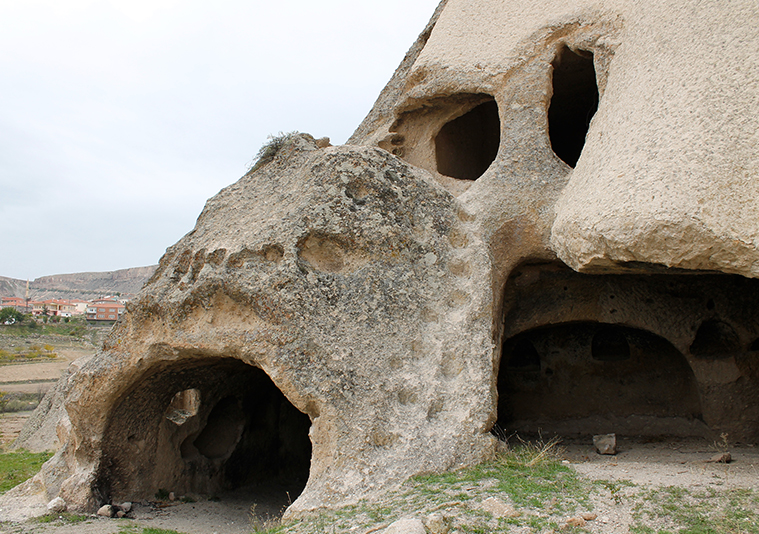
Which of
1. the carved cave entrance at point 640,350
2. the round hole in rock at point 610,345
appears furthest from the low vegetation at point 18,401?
the round hole in rock at point 610,345

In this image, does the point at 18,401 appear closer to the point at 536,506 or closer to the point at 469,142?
the point at 469,142

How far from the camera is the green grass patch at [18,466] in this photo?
6.94m

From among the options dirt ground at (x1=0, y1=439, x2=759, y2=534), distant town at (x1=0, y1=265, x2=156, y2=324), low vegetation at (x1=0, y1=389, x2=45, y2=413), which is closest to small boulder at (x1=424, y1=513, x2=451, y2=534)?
dirt ground at (x1=0, y1=439, x2=759, y2=534)

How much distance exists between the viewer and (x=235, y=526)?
550 centimetres

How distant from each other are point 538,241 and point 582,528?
3.22 m

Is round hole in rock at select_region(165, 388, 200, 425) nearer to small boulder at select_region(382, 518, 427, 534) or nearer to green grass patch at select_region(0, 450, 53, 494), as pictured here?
green grass patch at select_region(0, 450, 53, 494)

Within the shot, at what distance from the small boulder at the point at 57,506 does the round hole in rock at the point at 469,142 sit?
5.60 metres

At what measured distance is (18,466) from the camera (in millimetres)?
8023

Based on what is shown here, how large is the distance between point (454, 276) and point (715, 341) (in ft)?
13.4

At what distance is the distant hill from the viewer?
79.8m

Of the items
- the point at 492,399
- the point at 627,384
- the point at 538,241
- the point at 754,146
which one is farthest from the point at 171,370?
the point at 627,384

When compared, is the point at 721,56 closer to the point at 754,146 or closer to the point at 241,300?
the point at 754,146

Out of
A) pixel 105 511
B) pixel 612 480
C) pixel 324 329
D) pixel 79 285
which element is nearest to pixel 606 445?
pixel 612 480

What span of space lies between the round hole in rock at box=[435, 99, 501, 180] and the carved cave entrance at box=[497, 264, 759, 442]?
6.83 feet
